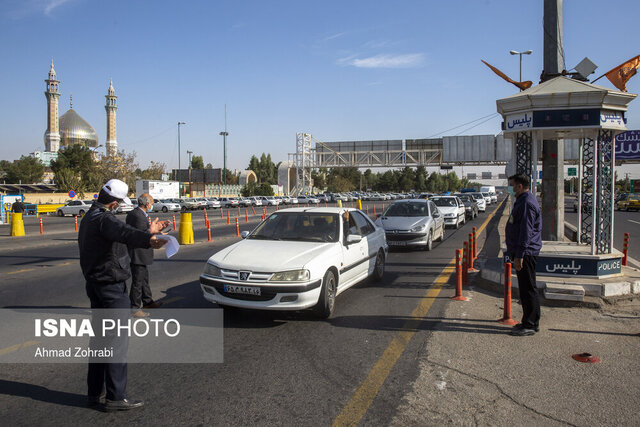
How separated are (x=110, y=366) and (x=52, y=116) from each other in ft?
400

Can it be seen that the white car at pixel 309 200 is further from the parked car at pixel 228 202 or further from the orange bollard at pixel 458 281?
the orange bollard at pixel 458 281

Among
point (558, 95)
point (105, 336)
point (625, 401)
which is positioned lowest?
point (625, 401)

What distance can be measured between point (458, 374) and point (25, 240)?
59.7 ft

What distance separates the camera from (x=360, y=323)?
6117mm

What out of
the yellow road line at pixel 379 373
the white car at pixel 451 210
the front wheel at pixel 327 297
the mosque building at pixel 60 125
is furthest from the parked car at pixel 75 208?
the mosque building at pixel 60 125

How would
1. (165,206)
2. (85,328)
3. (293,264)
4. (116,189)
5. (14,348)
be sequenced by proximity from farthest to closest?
(165,206) → (85,328) → (293,264) → (14,348) → (116,189)

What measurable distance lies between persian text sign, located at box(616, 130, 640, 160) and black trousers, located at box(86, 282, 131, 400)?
3622 cm

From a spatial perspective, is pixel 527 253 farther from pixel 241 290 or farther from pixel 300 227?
pixel 241 290

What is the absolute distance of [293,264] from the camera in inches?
232

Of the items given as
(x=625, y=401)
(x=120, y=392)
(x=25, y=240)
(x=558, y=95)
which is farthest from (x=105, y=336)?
(x=25, y=240)

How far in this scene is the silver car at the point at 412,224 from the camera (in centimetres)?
1290

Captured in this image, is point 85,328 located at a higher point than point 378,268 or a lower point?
lower

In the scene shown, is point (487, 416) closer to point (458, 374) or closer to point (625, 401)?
point (458, 374)

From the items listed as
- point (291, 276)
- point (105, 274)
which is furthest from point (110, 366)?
point (291, 276)
